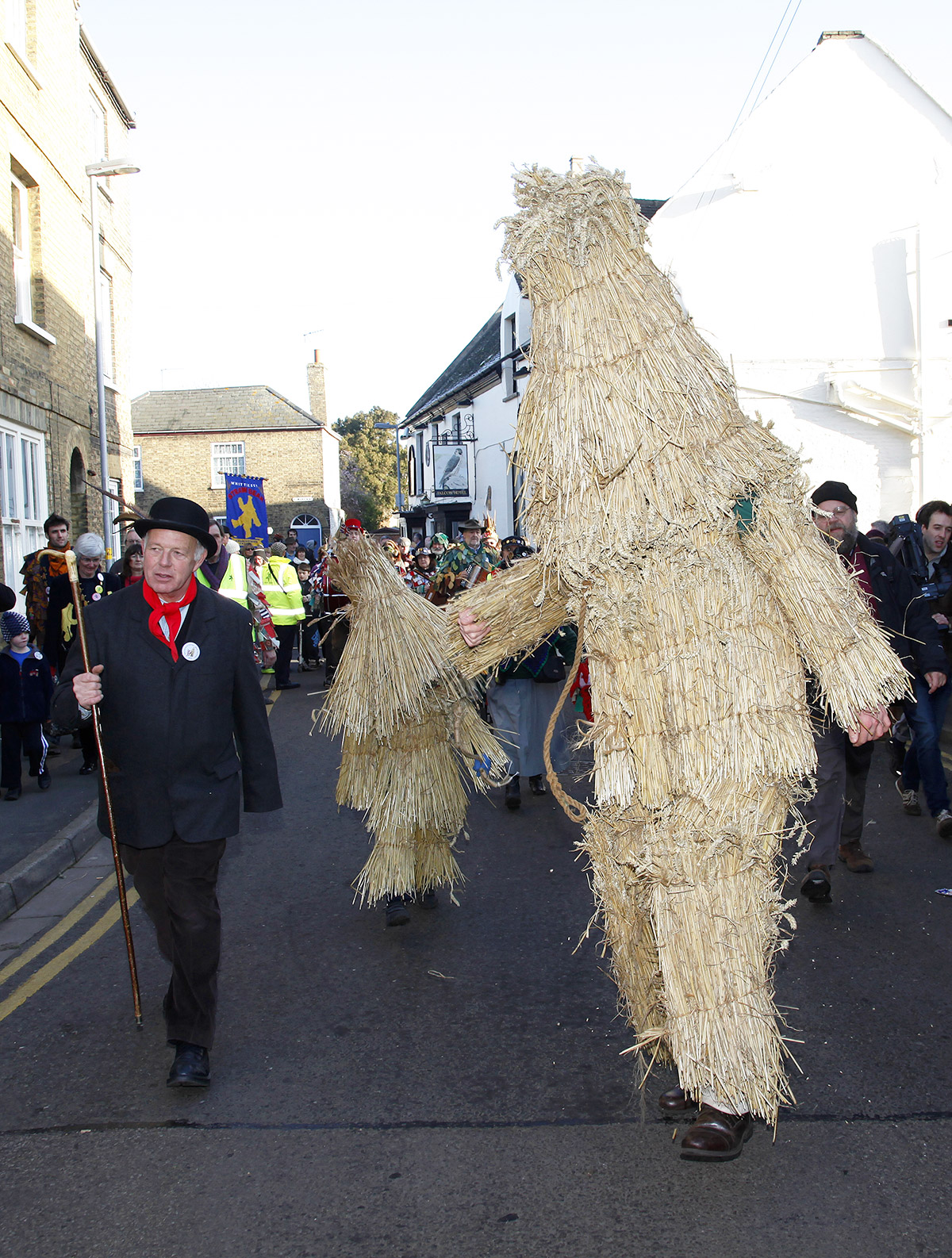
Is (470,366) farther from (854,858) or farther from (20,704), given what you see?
(854,858)

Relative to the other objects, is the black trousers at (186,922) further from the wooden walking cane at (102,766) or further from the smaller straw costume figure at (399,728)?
the smaller straw costume figure at (399,728)

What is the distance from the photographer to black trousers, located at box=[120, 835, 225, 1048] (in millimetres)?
3582

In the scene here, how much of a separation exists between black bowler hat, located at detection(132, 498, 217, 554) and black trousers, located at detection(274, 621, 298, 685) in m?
9.50

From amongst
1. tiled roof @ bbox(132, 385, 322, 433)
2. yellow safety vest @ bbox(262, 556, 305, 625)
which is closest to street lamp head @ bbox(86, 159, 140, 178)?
yellow safety vest @ bbox(262, 556, 305, 625)

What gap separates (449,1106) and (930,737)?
4011 millimetres

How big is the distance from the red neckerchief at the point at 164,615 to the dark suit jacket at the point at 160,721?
20 mm

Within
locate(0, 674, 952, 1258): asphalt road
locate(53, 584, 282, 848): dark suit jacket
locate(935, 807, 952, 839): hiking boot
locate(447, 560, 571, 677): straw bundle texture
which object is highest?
locate(447, 560, 571, 677): straw bundle texture

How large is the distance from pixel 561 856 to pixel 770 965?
Result: 3.14 metres

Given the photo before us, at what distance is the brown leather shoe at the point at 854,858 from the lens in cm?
564

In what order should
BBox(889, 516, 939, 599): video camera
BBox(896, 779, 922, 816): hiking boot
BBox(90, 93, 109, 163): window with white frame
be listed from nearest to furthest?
BBox(896, 779, 922, 816): hiking boot, BBox(889, 516, 939, 599): video camera, BBox(90, 93, 109, 163): window with white frame

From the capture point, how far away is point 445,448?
3453 cm

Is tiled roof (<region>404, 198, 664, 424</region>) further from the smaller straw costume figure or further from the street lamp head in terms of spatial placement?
the smaller straw costume figure

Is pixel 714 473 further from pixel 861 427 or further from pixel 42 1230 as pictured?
pixel 861 427

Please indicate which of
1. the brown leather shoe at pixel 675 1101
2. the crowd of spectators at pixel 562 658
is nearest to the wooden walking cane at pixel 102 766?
the crowd of spectators at pixel 562 658
